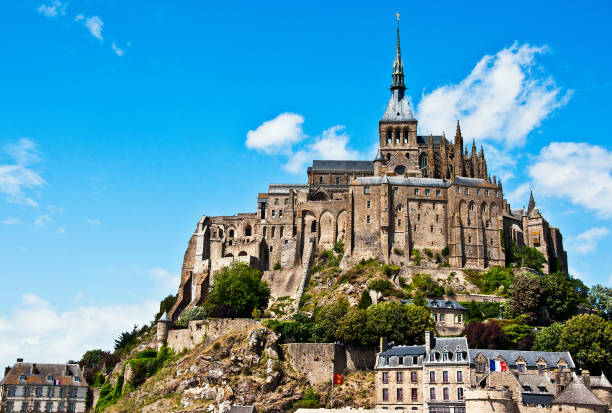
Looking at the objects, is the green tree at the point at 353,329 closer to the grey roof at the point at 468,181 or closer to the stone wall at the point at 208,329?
the stone wall at the point at 208,329

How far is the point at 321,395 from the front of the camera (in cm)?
6134

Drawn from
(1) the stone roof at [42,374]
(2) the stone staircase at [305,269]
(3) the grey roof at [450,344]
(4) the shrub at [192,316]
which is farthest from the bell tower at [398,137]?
(1) the stone roof at [42,374]

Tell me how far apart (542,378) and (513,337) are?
1309 centimetres

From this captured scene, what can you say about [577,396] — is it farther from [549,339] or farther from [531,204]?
[531,204]

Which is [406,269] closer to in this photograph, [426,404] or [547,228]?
[547,228]

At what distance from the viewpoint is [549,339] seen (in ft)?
198

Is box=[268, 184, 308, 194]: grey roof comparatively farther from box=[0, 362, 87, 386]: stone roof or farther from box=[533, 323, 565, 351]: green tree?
box=[533, 323, 565, 351]: green tree

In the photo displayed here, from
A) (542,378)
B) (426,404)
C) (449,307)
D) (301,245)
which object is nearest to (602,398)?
(542,378)

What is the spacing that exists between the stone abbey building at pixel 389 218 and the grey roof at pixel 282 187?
0.14 meters

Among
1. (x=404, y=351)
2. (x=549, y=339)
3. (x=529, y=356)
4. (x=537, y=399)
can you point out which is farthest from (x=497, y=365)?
(x=549, y=339)

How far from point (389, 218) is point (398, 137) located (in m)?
18.2

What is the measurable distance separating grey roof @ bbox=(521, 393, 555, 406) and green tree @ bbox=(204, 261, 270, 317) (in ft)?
117

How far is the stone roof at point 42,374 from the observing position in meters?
76.1

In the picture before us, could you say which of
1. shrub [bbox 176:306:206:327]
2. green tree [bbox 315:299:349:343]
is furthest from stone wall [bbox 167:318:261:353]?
green tree [bbox 315:299:349:343]
